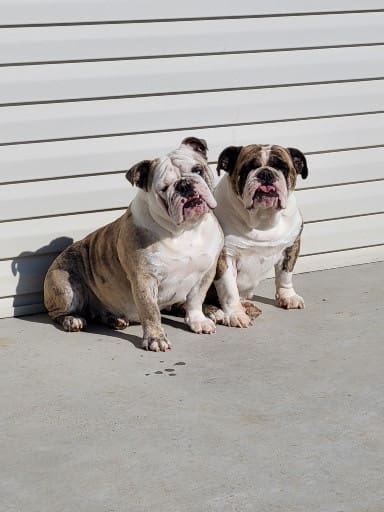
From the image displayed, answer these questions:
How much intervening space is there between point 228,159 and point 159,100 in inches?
27.6

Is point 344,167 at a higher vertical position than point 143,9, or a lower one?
lower

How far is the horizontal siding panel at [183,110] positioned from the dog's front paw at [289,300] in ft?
3.53

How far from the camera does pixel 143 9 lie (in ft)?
19.0

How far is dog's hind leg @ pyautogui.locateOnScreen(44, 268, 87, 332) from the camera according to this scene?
5.48 meters

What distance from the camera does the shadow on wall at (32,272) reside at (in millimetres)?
5785

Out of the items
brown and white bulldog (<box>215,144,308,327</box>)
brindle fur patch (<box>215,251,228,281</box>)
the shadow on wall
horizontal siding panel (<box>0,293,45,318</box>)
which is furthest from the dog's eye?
horizontal siding panel (<box>0,293,45,318</box>)

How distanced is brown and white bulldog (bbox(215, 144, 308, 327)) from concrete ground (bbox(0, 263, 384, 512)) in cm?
19

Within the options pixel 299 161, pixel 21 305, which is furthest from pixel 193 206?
pixel 21 305

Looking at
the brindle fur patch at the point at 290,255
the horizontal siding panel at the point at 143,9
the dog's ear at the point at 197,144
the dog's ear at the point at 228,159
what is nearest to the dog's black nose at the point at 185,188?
the dog's ear at the point at 197,144

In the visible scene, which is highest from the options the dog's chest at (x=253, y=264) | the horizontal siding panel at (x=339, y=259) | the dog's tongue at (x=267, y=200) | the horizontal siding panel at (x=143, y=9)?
the horizontal siding panel at (x=143, y=9)

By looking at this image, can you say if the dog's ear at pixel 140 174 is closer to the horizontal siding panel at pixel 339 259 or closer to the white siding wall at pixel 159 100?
the white siding wall at pixel 159 100

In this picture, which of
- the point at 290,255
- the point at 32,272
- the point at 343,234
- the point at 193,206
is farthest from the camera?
the point at 343,234

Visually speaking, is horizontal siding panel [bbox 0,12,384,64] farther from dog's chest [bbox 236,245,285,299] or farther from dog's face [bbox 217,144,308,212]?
dog's chest [bbox 236,245,285,299]

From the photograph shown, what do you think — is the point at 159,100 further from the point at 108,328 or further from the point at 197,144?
the point at 108,328
